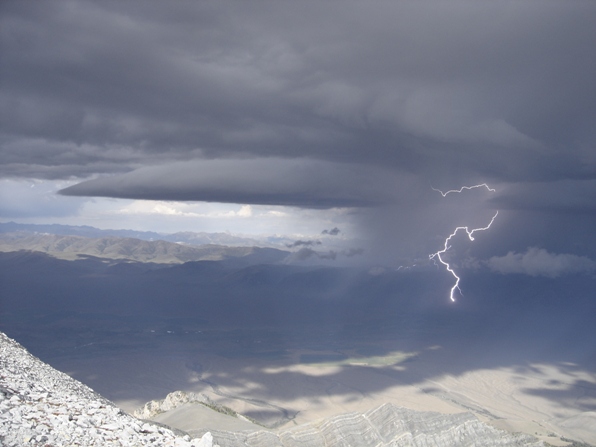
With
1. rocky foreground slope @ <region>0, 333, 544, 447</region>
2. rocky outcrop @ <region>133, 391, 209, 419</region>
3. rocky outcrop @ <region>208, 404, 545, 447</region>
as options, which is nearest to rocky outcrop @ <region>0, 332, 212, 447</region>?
rocky foreground slope @ <region>0, 333, 544, 447</region>

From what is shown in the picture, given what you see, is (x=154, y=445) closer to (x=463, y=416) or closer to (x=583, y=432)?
(x=463, y=416)

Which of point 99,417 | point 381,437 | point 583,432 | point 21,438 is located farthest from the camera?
point 583,432

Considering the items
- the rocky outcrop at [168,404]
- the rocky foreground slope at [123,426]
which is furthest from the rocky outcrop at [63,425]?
the rocky outcrop at [168,404]

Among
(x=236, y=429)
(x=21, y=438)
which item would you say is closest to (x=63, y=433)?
(x=21, y=438)

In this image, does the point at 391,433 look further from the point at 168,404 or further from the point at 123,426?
the point at 123,426

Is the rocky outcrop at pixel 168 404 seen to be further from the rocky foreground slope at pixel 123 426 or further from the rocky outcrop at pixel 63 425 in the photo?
the rocky outcrop at pixel 63 425

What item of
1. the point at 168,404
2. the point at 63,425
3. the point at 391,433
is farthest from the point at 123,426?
the point at 168,404

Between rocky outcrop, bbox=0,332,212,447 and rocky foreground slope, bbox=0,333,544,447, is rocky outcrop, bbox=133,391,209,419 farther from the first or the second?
rocky outcrop, bbox=0,332,212,447

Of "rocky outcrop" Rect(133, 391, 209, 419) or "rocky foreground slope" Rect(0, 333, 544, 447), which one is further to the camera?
"rocky outcrop" Rect(133, 391, 209, 419)
